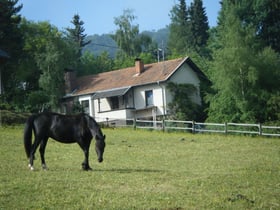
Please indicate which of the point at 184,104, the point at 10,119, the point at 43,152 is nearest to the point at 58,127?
the point at 43,152

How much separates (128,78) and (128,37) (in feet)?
93.6

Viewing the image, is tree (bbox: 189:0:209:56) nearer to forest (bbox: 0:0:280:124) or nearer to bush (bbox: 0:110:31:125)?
forest (bbox: 0:0:280:124)

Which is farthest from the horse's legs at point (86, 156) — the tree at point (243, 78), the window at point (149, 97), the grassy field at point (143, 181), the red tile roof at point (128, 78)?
the window at point (149, 97)

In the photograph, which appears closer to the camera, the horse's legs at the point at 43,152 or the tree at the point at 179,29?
the horse's legs at the point at 43,152

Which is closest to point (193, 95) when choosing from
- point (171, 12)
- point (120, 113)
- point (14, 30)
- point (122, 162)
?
point (120, 113)

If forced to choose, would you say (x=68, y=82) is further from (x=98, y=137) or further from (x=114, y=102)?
(x=98, y=137)

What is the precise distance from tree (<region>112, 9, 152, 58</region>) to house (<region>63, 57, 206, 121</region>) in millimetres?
23795

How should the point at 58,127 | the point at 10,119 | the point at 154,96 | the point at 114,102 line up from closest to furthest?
1. the point at 58,127
2. the point at 10,119
3. the point at 154,96
4. the point at 114,102

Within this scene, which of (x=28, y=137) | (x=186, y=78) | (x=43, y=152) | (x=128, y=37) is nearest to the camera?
(x=28, y=137)

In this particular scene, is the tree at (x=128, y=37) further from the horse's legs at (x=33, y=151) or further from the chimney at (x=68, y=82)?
the horse's legs at (x=33, y=151)

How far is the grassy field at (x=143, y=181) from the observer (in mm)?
9906

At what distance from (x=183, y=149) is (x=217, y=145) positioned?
3315 mm

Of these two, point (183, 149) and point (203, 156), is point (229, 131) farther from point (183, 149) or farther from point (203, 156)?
point (203, 156)

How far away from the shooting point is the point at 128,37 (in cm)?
7950
